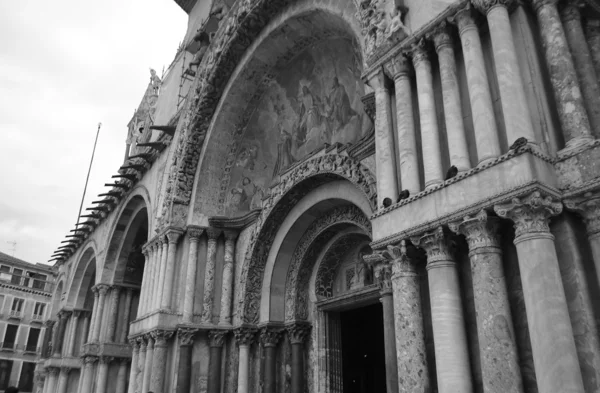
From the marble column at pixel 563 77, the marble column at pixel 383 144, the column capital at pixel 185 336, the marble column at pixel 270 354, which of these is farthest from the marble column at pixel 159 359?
the marble column at pixel 563 77

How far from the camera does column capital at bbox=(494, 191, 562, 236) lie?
4.45 m

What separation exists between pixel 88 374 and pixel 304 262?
36.5 feet

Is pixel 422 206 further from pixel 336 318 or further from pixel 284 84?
pixel 284 84

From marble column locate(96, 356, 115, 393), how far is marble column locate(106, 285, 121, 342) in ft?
2.28

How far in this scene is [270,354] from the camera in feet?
34.3

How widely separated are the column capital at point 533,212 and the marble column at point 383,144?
1.82m

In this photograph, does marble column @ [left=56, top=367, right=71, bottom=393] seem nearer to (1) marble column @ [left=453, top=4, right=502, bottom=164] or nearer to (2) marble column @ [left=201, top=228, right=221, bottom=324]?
(2) marble column @ [left=201, top=228, right=221, bottom=324]

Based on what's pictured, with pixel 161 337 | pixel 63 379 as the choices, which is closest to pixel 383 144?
pixel 161 337

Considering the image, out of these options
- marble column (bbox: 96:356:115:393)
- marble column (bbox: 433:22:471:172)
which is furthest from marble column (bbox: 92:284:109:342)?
marble column (bbox: 433:22:471:172)

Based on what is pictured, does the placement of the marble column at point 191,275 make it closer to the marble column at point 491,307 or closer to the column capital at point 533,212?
the marble column at point 491,307

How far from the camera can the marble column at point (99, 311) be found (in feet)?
57.9

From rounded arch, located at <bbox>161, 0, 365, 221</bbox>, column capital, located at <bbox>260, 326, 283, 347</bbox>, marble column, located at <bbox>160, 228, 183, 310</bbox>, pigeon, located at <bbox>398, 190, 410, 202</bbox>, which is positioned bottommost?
column capital, located at <bbox>260, 326, 283, 347</bbox>

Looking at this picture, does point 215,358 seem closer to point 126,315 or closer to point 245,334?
point 245,334

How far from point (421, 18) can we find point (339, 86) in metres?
4.34
